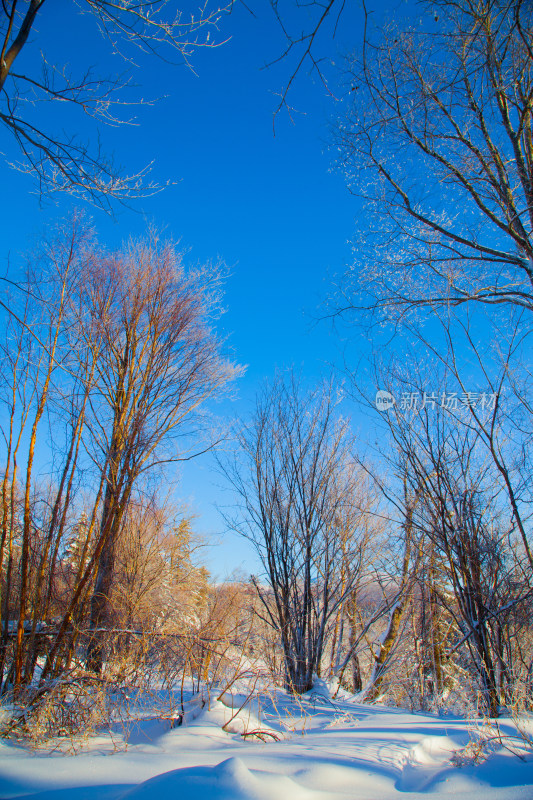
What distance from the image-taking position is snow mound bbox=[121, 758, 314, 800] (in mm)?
1451

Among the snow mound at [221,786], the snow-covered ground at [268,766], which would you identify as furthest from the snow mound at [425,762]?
the snow mound at [221,786]

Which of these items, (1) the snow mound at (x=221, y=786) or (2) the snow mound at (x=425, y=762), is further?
(2) the snow mound at (x=425, y=762)

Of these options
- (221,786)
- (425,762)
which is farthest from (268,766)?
(425,762)

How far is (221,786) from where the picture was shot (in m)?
1.49

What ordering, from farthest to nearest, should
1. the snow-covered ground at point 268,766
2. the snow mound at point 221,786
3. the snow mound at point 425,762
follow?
the snow mound at point 425,762 → the snow-covered ground at point 268,766 → the snow mound at point 221,786

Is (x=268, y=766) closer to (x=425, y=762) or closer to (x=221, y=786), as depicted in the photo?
(x=221, y=786)

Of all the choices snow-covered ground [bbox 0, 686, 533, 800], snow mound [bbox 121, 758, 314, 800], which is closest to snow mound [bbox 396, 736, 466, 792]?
snow-covered ground [bbox 0, 686, 533, 800]

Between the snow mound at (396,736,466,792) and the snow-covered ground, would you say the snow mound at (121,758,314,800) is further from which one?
the snow mound at (396,736,466,792)

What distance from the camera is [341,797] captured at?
1.63m

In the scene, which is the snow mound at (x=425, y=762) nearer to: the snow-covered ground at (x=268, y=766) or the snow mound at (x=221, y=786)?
the snow-covered ground at (x=268, y=766)

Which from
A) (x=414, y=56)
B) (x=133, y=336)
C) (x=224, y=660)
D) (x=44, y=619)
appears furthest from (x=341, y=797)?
(x=414, y=56)

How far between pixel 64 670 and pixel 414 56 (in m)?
6.66

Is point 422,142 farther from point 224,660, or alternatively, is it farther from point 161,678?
point 161,678

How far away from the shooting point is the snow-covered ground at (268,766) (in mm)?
1565
